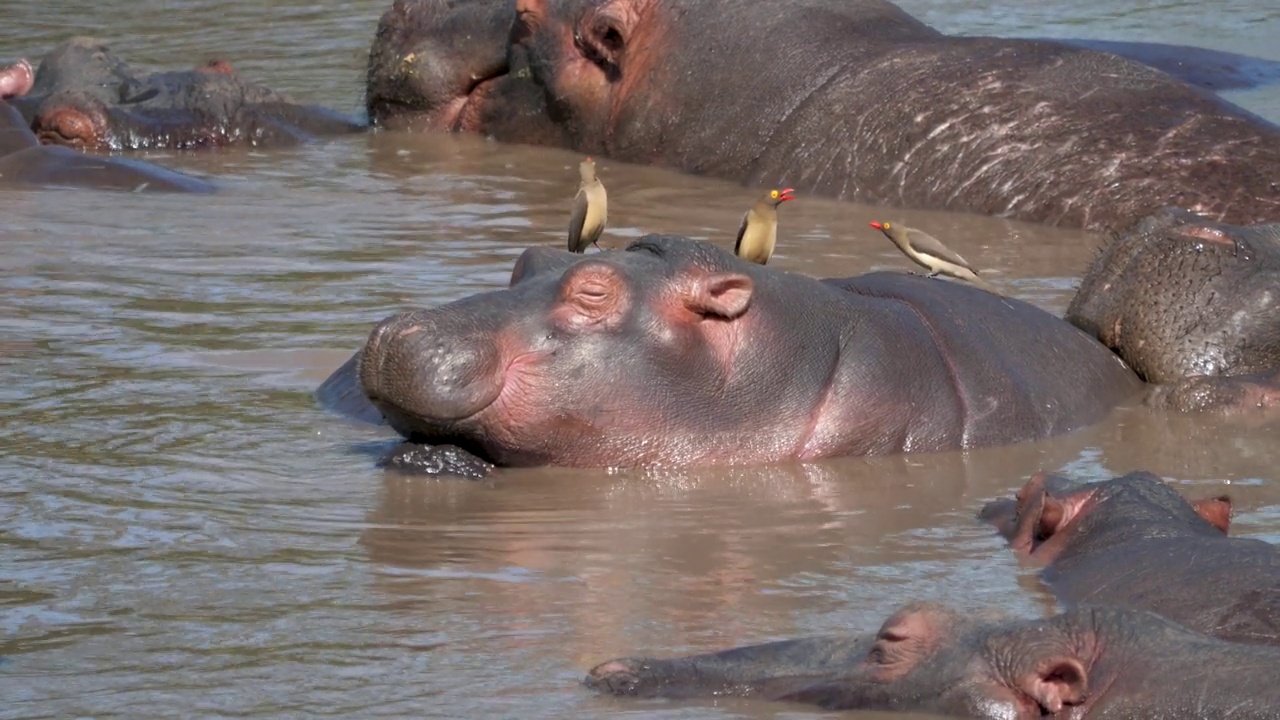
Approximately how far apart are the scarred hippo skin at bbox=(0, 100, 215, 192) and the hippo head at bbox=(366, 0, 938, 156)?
88.1 inches

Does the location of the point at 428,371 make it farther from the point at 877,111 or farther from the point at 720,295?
the point at 877,111

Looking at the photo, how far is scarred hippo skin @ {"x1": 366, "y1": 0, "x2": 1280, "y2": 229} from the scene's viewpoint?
1127 centimetres

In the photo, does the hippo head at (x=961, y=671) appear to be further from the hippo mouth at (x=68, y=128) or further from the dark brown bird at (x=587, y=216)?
the hippo mouth at (x=68, y=128)

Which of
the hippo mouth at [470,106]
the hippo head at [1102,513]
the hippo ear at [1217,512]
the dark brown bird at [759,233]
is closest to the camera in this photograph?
the hippo head at [1102,513]

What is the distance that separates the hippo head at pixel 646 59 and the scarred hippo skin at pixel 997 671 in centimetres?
799

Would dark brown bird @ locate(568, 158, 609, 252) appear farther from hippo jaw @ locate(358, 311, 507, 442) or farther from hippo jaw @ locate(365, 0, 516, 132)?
hippo jaw @ locate(365, 0, 516, 132)

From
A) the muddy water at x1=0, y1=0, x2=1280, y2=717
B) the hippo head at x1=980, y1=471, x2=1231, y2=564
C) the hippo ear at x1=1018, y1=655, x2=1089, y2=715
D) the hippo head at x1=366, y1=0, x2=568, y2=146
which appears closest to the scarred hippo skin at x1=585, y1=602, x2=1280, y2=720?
the hippo ear at x1=1018, y1=655, x2=1089, y2=715

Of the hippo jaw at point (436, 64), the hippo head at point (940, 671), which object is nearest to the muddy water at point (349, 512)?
the hippo head at point (940, 671)

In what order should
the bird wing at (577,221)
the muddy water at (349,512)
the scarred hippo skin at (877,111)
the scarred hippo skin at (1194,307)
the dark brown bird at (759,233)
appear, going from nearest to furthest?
1. the muddy water at (349,512)
2. the scarred hippo skin at (1194,307)
3. the dark brown bird at (759,233)
4. the bird wing at (577,221)
5. the scarred hippo skin at (877,111)

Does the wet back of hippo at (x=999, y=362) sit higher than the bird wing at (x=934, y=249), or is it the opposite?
the wet back of hippo at (x=999, y=362)

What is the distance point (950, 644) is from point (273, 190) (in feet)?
27.4

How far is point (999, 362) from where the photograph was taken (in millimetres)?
7363

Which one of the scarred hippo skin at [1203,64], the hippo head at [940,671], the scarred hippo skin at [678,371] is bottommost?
the scarred hippo skin at [1203,64]

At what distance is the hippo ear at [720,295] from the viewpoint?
6.76 meters
